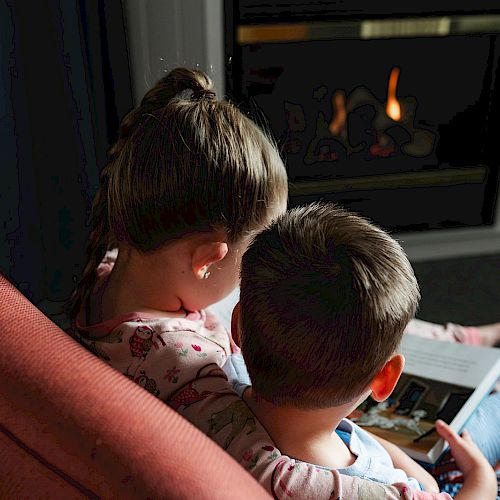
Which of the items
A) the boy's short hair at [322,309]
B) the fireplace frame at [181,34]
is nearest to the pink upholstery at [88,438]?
the boy's short hair at [322,309]

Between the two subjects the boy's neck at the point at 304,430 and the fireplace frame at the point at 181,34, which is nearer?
the boy's neck at the point at 304,430

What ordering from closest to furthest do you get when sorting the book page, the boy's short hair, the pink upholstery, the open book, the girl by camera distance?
the pink upholstery, the boy's short hair, the girl, the open book, the book page

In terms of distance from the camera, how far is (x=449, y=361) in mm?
1278

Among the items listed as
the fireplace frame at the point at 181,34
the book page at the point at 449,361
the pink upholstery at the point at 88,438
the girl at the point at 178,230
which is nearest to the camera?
the pink upholstery at the point at 88,438

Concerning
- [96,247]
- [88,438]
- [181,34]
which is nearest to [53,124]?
[181,34]

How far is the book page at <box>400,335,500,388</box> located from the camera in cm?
124

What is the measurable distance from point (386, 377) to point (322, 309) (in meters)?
0.12

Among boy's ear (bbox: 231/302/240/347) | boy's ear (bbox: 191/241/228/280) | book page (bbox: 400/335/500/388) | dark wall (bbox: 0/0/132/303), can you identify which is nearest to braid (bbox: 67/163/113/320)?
boy's ear (bbox: 191/241/228/280)

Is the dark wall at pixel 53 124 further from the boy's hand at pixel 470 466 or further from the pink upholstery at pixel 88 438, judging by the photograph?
the pink upholstery at pixel 88 438

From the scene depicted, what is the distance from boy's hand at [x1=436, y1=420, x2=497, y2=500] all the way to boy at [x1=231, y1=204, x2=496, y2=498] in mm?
172

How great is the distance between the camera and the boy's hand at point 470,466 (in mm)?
960

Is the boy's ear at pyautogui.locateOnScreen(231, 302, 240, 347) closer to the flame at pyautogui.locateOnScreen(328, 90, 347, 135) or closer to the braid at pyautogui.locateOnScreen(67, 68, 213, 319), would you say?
the braid at pyautogui.locateOnScreen(67, 68, 213, 319)

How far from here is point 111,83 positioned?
1.84m

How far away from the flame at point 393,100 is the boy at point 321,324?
141 centimetres
